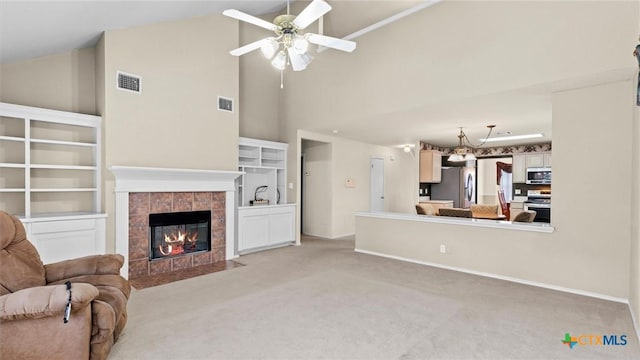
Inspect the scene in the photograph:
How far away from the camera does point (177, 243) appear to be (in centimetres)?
483

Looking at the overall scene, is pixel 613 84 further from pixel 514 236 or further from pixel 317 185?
pixel 317 185

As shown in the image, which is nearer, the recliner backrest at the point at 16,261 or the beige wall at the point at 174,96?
the recliner backrest at the point at 16,261

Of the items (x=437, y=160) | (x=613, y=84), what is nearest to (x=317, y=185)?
(x=437, y=160)

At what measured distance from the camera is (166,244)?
15.4 feet

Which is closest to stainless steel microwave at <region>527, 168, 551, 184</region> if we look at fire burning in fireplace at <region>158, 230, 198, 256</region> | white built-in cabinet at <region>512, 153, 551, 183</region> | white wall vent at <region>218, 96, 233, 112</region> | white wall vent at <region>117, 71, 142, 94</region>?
white built-in cabinet at <region>512, 153, 551, 183</region>

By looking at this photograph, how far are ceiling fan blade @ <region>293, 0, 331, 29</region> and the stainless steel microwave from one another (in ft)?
24.6

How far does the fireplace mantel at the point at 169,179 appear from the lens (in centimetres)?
415

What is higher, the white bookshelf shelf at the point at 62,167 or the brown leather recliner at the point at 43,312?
the white bookshelf shelf at the point at 62,167

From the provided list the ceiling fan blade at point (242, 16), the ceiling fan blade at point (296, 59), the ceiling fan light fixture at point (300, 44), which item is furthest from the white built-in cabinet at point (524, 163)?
the ceiling fan blade at point (242, 16)

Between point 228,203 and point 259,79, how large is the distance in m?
2.77

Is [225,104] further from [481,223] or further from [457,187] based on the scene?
[457,187]

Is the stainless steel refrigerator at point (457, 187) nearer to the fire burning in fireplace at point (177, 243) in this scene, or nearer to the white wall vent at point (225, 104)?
the white wall vent at point (225, 104)

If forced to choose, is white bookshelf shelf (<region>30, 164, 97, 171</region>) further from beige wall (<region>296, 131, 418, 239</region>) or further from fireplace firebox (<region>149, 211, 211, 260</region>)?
beige wall (<region>296, 131, 418, 239</region>)

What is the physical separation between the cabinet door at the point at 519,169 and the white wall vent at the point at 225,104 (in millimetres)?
7384
